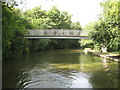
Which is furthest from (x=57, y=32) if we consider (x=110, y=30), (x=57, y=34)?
(x=110, y=30)

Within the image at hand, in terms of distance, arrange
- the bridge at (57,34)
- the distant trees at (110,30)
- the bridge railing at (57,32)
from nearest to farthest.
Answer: the distant trees at (110,30), the bridge at (57,34), the bridge railing at (57,32)

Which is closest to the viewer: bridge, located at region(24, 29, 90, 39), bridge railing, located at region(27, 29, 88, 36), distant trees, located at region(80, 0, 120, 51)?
distant trees, located at region(80, 0, 120, 51)

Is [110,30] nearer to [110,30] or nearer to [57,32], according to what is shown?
[110,30]

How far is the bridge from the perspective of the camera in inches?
1121

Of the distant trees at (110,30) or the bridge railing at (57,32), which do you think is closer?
the distant trees at (110,30)

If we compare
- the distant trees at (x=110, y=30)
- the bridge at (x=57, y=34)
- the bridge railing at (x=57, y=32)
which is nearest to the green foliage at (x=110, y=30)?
the distant trees at (x=110, y=30)

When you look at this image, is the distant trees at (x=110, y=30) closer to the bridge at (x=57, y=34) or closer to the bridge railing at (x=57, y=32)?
the bridge at (x=57, y=34)

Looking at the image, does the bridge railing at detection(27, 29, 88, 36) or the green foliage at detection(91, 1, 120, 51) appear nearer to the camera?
the green foliage at detection(91, 1, 120, 51)

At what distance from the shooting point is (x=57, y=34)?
98.5 feet

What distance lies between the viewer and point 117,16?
1866cm

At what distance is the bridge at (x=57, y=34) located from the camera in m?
28.5

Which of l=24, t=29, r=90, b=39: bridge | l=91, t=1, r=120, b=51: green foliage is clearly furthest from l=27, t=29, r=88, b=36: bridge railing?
l=91, t=1, r=120, b=51: green foliage

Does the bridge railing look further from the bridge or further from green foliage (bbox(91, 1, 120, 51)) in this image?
green foliage (bbox(91, 1, 120, 51))

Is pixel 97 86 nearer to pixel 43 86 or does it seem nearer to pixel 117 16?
pixel 43 86
